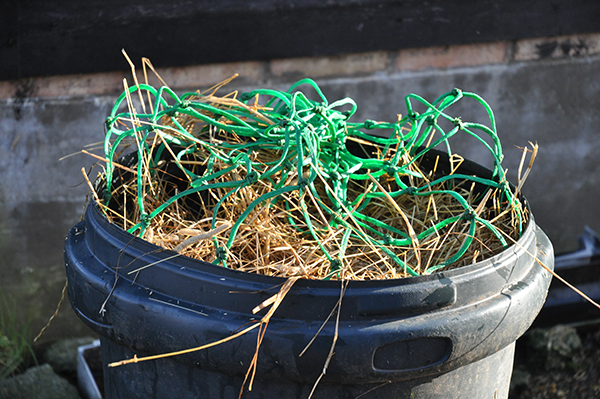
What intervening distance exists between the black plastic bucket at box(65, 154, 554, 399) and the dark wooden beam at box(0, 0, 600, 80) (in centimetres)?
108

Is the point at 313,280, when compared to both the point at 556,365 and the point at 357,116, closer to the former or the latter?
the point at 357,116

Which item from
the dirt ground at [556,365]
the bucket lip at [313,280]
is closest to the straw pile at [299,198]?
the bucket lip at [313,280]

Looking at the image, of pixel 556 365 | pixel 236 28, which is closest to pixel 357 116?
pixel 236 28

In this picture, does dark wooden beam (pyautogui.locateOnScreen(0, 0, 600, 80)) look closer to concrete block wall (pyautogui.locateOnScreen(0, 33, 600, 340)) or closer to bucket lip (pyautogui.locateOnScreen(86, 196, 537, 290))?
concrete block wall (pyautogui.locateOnScreen(0, 33, 600, 340))

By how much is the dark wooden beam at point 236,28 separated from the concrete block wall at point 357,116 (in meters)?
0.05

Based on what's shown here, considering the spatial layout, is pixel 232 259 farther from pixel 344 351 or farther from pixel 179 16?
pixel 179 16

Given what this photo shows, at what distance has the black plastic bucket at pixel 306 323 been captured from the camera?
0.71m

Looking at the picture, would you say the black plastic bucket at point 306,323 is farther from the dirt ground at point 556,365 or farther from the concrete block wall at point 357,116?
the dirt ground at point 556,365

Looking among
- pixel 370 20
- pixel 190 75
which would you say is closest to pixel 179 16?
pixel 190 75

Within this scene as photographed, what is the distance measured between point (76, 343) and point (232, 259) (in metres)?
1.20

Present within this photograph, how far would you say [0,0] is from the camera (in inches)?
63.4

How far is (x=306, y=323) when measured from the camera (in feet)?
2.35

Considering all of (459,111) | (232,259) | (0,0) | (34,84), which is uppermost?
(0,0)

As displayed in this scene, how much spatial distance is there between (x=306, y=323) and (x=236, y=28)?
4.31 ft
